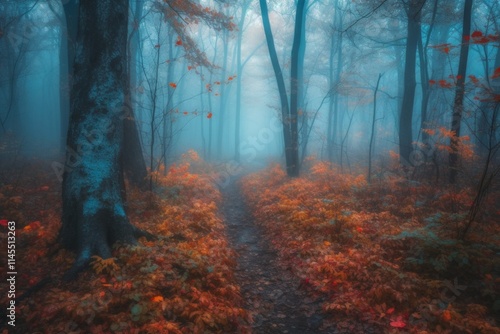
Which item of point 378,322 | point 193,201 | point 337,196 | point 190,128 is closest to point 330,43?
point 337,196

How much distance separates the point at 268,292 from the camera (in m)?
5.18

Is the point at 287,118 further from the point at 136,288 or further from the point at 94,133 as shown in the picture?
the point at 136,288

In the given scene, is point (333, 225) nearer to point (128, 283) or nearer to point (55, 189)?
point (128, 283)

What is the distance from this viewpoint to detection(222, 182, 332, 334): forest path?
14.0 feet

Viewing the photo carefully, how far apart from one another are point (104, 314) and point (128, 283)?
643 mm

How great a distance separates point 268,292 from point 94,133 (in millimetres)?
4662

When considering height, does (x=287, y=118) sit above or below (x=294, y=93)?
below

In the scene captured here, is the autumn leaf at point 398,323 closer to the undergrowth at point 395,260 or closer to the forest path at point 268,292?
the undergrowth at point 395,260

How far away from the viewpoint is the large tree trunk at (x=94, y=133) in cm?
526

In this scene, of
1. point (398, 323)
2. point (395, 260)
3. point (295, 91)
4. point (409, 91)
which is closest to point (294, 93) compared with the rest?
point (295, 91)

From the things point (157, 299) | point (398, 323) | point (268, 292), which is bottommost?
point (268, 292)

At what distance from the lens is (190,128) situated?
184 feet

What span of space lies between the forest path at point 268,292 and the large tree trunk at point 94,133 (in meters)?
2.76

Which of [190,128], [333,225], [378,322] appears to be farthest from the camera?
[190,128]
